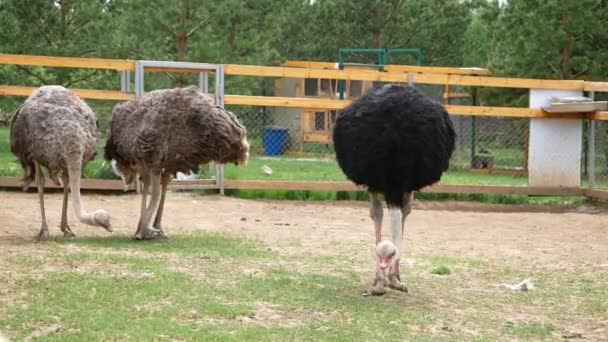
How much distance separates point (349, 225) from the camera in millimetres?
11406

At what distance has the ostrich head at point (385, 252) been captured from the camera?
6543 millimetres

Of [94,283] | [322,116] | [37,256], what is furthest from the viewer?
[322,116]

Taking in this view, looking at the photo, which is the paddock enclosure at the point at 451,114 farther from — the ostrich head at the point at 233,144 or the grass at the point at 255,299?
the grass at the point at 255,299

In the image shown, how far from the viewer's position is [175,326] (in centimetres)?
562

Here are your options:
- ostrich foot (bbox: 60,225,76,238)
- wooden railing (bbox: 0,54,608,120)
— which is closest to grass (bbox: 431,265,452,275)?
ostrich foot (bbox: 60,225,76,238)

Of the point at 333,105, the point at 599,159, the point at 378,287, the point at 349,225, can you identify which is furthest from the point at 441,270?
the point at 599,159

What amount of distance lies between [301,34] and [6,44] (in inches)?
483

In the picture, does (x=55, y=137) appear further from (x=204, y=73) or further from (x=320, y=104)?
(x=320, y=104)

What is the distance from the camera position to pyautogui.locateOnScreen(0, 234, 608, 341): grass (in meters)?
5.64

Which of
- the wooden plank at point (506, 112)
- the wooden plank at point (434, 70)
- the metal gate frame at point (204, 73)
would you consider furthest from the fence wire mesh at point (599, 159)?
the metal gate frame at point (204, 73)

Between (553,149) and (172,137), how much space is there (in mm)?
7354

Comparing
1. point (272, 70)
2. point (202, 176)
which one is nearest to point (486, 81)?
point (272, 70)

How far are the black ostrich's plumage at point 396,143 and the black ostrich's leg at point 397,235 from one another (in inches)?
3.5

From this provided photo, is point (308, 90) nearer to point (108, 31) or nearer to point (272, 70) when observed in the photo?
point (108, 31)
